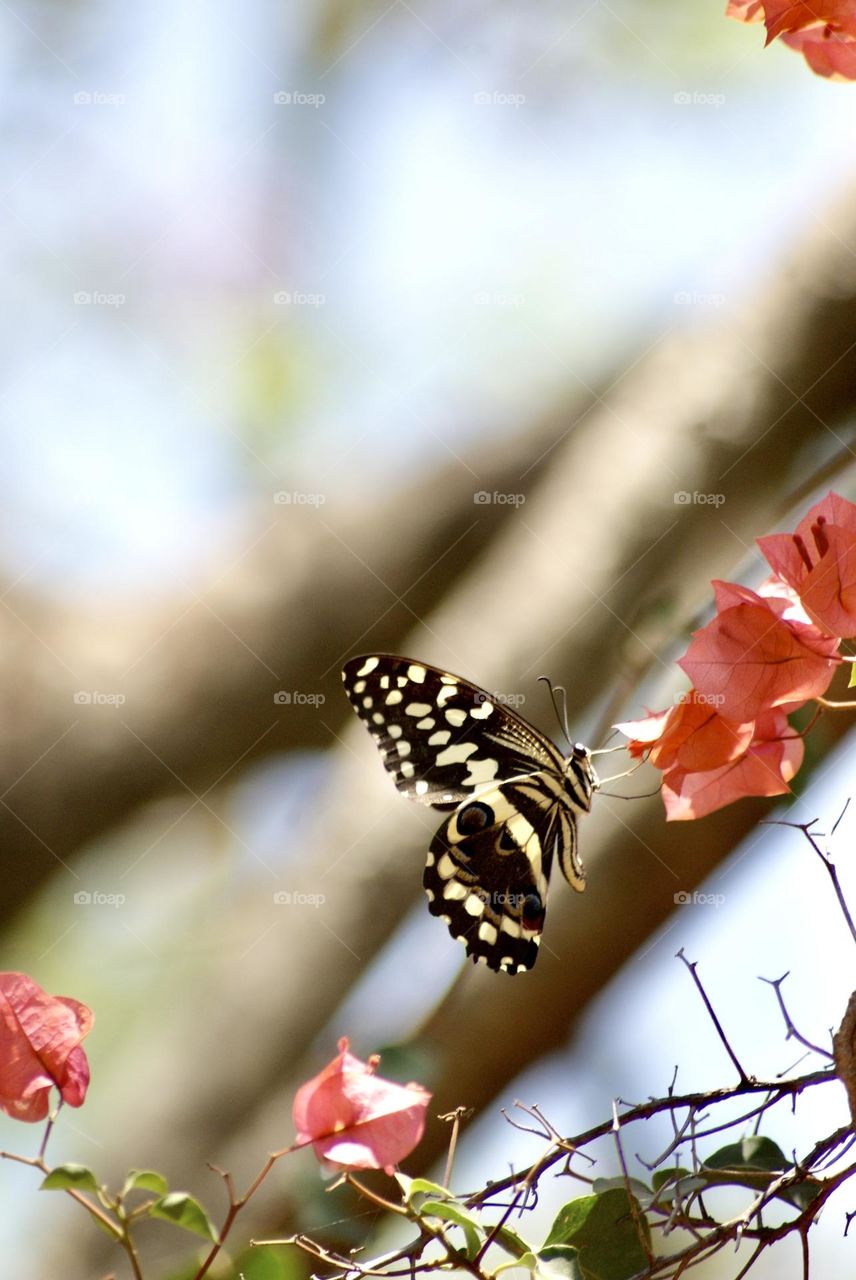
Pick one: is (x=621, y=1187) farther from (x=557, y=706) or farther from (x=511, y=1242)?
(x=557, y=706)

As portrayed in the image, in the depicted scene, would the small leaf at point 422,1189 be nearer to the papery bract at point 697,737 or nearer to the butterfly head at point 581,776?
the papery bract at point 697,737

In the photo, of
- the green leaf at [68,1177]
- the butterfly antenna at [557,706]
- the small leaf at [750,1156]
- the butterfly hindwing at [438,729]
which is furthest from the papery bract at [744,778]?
the butterfly antenna at [557,706]

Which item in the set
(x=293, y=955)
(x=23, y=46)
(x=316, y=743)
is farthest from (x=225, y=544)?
(x=23, y=46)

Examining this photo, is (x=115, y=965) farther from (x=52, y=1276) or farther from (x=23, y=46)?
(x=23, y=46)

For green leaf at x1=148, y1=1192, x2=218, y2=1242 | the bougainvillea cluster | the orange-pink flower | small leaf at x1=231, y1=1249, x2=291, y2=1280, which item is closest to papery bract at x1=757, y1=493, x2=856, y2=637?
the bougainvillea cluster

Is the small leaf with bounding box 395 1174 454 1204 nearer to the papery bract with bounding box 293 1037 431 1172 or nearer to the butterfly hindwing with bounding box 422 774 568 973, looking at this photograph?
the papery bract with bounding box 293 1037 431 1172

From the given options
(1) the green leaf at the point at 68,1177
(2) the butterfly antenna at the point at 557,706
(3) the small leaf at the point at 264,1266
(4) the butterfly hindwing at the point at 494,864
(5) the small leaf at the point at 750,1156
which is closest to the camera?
(1) the green leaf at the point at 68,1177

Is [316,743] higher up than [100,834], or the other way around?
[316,743]
